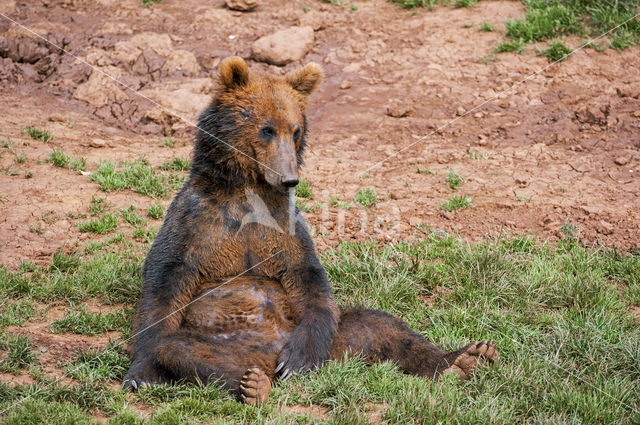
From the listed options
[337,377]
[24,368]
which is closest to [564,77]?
[337,377]

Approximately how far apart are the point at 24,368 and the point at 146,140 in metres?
4.17

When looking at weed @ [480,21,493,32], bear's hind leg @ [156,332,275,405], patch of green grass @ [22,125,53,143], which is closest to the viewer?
bear's hind leg @ [156,332,275,405]

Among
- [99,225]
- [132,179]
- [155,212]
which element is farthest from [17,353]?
[132,179]

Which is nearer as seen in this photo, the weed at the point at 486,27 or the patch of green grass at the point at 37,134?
the patch of green grass at the point at 37,134

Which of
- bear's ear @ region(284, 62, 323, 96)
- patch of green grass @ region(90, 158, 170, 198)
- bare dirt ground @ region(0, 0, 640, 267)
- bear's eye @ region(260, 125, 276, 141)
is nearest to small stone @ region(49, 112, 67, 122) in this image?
bare dirt ground @ region(0, 0, 640, 267)

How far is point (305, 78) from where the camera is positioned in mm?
5223

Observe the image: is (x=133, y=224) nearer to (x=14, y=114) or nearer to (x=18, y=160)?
(x=18, y=160)

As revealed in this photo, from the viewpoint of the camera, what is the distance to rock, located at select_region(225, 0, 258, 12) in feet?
33.8

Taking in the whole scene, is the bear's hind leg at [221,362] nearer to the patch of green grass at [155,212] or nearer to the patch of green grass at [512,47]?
the patch of green grass at [155,212]

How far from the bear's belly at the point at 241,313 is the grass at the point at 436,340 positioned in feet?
1.38

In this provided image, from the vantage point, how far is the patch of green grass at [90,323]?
498 centimetres

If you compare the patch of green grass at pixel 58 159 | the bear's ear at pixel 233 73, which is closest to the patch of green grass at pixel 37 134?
the patch of green grass at pixel 58 159

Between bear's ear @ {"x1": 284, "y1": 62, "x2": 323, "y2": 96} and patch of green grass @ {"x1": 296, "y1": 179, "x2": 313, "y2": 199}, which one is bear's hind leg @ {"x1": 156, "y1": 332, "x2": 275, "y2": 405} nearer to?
bear's ear @ {"x1": 284, "y1": 62, "x2": 323, "y2": 96}

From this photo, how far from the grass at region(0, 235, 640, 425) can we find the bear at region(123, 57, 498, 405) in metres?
0.23
